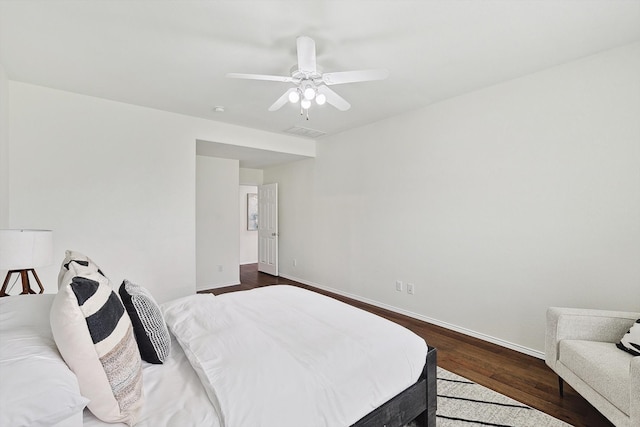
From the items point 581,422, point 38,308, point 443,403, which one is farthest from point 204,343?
point 581,422

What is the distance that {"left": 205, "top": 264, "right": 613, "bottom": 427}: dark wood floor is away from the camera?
6.71ft

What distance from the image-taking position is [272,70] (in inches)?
109

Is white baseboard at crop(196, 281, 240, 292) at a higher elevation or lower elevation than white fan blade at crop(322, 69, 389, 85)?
lower

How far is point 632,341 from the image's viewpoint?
6.11ft

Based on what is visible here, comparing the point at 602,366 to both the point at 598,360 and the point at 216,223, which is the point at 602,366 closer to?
the point at 598,360

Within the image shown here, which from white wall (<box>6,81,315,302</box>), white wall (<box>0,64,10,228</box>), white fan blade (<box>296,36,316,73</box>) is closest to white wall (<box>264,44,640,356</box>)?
white fan blade (<box>296,36,316,73</box>)

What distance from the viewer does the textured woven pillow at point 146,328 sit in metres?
1.37

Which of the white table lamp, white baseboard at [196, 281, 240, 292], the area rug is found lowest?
the area rug

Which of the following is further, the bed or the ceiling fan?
the ceiling fan

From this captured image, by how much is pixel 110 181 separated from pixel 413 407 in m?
3.74

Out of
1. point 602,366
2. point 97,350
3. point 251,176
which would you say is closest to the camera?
point 97,350

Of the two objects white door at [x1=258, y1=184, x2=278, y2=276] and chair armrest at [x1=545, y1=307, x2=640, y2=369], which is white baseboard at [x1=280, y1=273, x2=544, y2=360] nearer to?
chair armrest at [x1=545, y1=307, x2=640, y2=369]

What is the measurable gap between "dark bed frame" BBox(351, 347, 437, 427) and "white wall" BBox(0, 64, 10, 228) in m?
3.53

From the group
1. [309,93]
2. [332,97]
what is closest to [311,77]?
[309,93]
